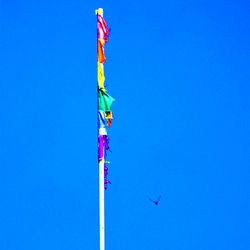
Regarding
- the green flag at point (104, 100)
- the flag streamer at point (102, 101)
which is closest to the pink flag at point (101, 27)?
the flag streamer at point (102, 101)

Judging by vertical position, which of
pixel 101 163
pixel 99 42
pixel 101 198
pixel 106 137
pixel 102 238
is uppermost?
pixel 99 42

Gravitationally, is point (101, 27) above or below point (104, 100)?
above

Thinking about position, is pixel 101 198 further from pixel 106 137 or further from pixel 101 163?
pixel 106 137

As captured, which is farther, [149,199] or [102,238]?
[149,199]

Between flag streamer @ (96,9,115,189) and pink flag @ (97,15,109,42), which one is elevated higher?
pink flag @ (97,15,109,42)

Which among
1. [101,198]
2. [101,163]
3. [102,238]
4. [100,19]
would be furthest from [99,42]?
[102,238]

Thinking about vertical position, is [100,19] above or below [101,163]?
above

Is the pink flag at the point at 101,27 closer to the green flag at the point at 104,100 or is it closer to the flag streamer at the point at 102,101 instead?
the flag streamer at the point at 102,101

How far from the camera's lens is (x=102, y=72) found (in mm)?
5387

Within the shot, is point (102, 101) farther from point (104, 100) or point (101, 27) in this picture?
point (101, 27)

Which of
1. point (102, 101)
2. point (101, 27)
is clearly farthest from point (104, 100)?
point (101, 27)

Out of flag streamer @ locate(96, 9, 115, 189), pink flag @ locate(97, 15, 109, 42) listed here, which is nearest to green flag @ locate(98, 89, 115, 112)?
flag streamer @ locate(96, 9, 115, 189)

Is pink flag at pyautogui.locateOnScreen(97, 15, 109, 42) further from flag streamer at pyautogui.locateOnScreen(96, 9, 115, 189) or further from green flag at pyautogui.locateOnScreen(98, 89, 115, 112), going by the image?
green flag at pyautogui.locateOnScreen(98, 89, 115, 112)

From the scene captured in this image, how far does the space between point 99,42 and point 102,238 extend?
2.71 metres
